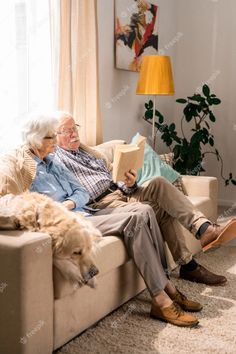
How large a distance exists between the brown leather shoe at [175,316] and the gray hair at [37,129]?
3.21ft

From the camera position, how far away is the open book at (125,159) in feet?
8.57

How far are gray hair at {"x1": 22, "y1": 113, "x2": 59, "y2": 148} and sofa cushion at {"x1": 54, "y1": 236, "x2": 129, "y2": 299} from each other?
0.59 meters

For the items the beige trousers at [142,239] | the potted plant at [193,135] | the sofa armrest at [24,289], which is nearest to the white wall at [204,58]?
the potted plant at [193,135]

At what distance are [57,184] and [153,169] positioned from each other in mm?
1131

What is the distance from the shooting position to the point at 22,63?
3.05 meters

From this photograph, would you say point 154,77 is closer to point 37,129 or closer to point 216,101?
point 216,101

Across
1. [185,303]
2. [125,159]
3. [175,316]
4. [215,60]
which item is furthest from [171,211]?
[215,60]

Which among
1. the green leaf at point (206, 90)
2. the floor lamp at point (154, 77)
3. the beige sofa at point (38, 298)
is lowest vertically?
the beige sofa at point (38, 298)

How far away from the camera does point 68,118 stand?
2889 mm

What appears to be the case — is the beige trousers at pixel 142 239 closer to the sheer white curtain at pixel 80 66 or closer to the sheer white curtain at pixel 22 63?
the sheer white curtain at pixel 22 63

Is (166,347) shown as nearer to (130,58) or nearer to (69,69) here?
(69,69)

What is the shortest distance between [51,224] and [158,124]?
9.80ft

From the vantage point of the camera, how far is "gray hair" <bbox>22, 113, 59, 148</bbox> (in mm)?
2463

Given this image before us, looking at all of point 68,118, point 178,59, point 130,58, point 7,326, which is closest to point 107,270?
point 7,326
